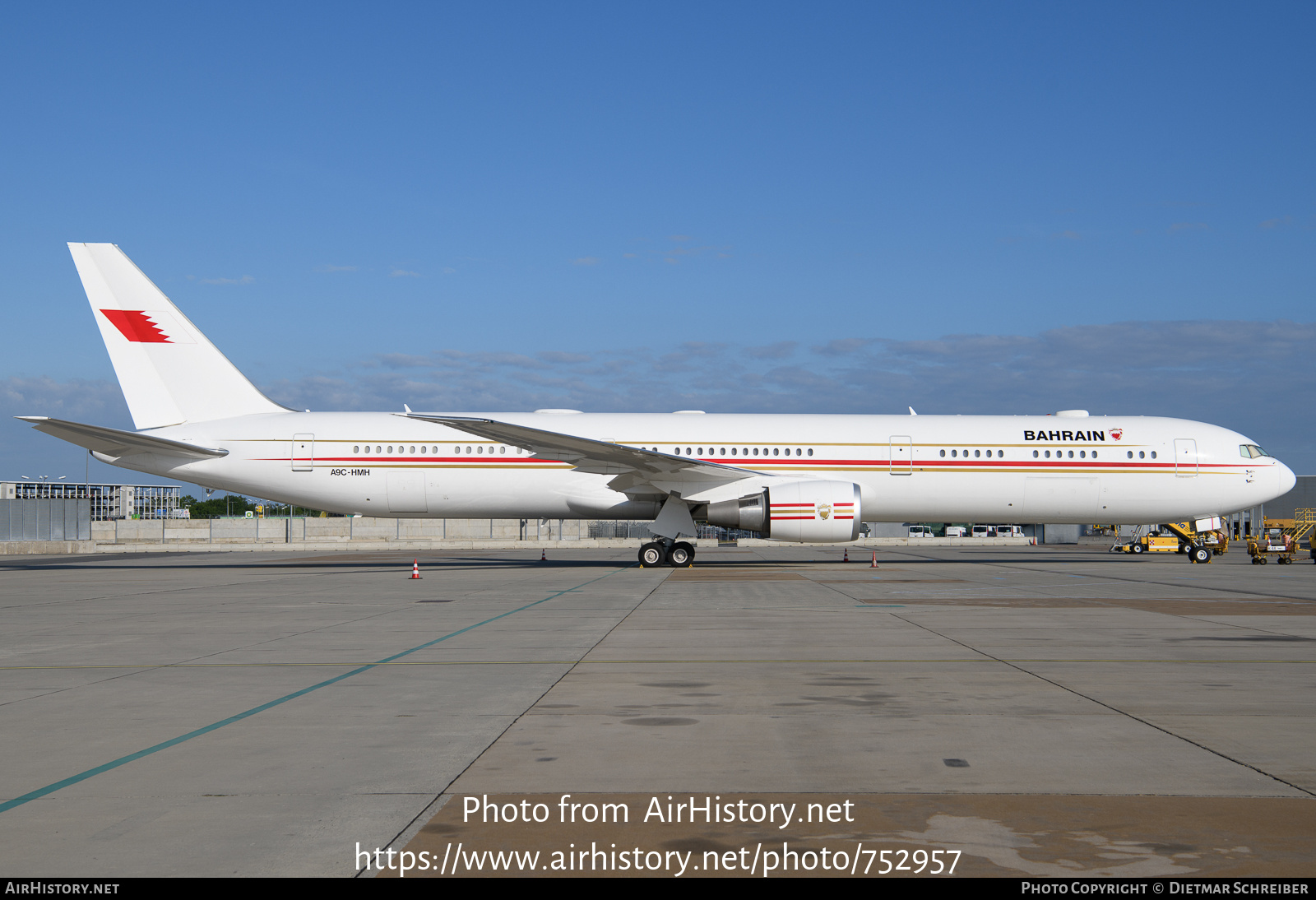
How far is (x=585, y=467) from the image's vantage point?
958 inches

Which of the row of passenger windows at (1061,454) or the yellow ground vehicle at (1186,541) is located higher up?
the row of passenger windows at (1061,454)

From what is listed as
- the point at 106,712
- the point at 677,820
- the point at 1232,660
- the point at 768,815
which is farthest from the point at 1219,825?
the point at 106,712

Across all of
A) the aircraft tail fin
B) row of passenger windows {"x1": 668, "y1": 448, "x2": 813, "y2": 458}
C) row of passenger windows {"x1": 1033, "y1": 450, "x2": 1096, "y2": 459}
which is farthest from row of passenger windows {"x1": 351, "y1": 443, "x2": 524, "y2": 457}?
row of passenger windows {"x1": 1033, "y1": 450, "x2": 1096, "y2": 459}

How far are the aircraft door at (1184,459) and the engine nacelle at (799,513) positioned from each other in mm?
9659

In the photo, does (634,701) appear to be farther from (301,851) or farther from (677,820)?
(301,851)

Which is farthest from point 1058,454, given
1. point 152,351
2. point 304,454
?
point 152,351

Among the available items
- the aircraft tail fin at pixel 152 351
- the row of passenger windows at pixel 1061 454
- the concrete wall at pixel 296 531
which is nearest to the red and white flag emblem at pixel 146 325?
the aircraft tail fin at pixel 152 351

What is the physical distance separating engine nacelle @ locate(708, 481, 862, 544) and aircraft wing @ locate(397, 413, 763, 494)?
95 centimetres

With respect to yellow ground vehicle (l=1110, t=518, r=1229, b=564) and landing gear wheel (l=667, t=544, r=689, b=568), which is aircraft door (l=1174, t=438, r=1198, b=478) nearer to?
yellow ground vehicle (l=1110, t=518, r=1229, b=564)

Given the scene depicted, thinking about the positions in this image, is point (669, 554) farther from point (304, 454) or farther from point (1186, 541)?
point (1186, 541)

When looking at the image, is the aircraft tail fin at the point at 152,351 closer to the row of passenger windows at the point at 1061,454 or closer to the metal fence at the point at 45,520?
the row of passenger windows at the point at 1061,454

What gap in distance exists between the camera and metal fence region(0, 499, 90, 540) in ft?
138

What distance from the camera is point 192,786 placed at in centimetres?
469

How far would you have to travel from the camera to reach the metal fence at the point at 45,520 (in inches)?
1657
